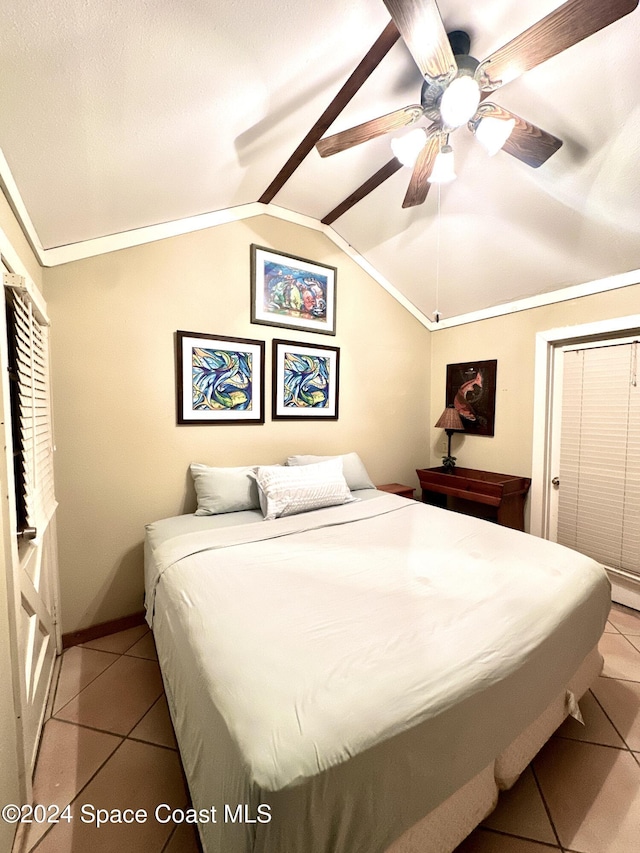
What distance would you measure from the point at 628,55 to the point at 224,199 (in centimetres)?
205

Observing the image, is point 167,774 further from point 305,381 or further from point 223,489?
point 305,381

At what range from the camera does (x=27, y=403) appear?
1.32 m

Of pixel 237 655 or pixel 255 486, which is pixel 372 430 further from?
pixel 237 655

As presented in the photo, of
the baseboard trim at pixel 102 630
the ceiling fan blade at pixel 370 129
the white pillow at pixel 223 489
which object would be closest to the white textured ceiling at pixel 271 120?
the ceiling fan blade at pixel 370 129

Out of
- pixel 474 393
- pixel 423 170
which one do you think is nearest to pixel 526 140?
pixel 423 170

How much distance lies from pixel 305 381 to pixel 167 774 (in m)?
2.32

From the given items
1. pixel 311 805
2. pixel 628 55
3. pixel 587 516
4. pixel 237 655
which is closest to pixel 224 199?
pixel 628 55

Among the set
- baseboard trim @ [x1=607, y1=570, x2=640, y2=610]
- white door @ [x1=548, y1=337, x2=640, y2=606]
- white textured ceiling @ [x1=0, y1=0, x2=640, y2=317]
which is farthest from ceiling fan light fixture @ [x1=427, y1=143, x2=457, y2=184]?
baseboard trim @ [x1=607, y1=570, x2=640, y2=610]

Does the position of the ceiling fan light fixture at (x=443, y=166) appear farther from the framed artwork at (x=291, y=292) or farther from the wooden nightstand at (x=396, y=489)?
the wooden nightstand at (x=396, y=489)

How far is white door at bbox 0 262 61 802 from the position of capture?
1106mm

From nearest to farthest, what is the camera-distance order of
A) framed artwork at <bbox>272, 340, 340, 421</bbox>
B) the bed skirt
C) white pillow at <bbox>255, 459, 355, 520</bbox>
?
the bed skirt → white pillow at <bbox>255, 459, 355, 520</bbox> → framed artwork at <bbox>272, 340, 340, 421</bbox>

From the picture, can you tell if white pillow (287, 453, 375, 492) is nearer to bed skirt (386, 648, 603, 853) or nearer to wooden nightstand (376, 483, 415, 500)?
wooden nightstand (376, 483, 415, 500)

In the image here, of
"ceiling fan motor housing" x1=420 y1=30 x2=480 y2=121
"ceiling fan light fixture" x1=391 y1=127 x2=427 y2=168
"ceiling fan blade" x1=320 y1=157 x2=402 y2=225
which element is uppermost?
"ceiling fan blade" x1=320 y1=157 x2=402 y2=225

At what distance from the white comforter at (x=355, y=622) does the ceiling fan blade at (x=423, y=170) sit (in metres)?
1.81
